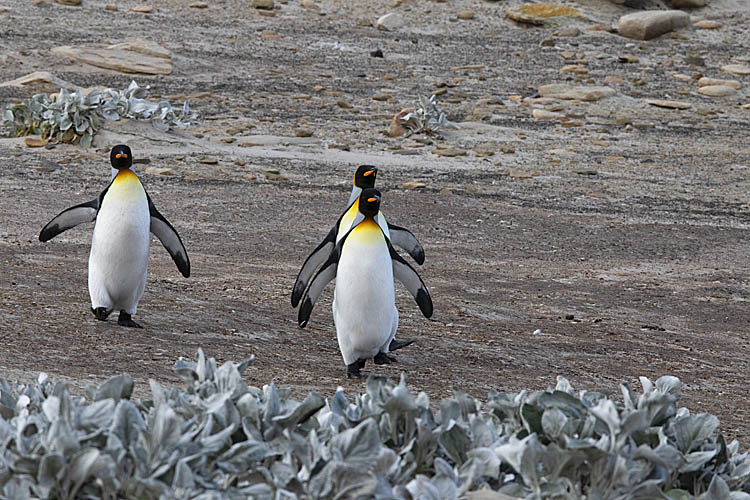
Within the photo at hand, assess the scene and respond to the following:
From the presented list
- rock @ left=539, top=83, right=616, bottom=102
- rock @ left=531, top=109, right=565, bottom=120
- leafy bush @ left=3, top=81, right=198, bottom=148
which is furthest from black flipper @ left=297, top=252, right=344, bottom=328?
rock @ left=539, top=83, right=616, bottom=102

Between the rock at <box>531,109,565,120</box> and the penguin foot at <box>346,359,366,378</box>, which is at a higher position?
the penguin foot at <box>346,359,366,378</box>

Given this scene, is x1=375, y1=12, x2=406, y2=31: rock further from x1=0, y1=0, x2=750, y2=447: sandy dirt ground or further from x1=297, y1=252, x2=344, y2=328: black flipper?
x1=297, y1=252, x2=344, y2=328: black flipper

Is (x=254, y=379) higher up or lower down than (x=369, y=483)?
lower down

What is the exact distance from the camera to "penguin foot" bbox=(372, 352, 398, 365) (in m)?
5.60

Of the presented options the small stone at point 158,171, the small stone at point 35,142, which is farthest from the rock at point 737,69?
the small stone at point 35,142

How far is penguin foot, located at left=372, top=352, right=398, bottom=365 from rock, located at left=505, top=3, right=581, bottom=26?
15.9m

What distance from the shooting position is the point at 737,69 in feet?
61.1

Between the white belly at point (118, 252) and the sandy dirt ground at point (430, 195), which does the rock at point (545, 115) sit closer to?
the sandy dirt ground at point (430, 195)

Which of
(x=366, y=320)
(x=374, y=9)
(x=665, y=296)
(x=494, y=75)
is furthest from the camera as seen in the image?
(x=374, y=9)

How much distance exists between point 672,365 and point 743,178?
753cm

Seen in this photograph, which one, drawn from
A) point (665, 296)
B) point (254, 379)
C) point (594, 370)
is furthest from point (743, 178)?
point (254, 379)

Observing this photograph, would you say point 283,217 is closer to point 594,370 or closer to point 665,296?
point 665,296

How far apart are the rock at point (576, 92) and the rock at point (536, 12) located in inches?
161

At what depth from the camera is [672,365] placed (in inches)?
239
